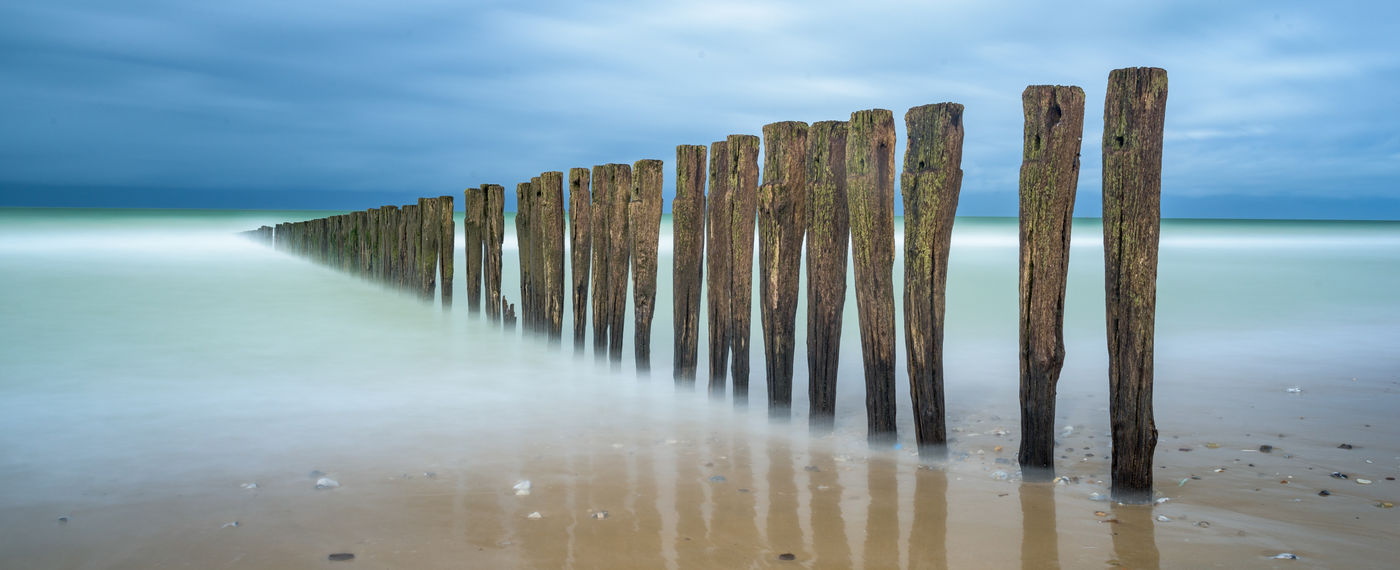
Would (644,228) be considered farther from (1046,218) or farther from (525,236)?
(1046,218)

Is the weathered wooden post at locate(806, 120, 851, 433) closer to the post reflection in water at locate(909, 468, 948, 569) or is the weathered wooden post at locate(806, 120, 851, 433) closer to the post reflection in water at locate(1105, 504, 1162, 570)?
the post reflection in water at locate(909, 468, 948, 569)

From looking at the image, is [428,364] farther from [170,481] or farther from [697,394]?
[170,481]

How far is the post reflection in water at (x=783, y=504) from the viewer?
119 inches

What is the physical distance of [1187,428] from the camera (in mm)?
4719

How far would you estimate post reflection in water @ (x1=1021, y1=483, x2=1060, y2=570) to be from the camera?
2915mm

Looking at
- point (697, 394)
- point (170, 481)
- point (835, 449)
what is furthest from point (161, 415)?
point (835, 449)

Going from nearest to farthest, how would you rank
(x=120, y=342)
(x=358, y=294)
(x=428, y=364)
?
(x=428, y=364), (x=120, y=342), (x=358, y=294)

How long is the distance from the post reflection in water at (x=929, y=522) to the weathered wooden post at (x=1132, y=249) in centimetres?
64

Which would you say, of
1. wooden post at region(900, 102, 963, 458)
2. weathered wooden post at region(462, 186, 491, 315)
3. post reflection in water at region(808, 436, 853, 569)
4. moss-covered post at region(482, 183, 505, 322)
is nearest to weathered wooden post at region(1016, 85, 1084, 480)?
wooden post at region(900, 102, 963, 458)

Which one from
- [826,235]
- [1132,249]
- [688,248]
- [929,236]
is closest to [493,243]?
[688,248]

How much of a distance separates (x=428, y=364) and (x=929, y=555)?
15.2 feet

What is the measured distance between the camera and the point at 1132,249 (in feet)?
10.7

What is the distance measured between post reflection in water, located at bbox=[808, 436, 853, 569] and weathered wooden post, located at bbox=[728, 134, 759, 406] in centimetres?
115

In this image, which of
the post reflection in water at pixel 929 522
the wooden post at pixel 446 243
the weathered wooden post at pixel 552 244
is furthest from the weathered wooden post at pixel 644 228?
the wooden post at pixel 446 243
